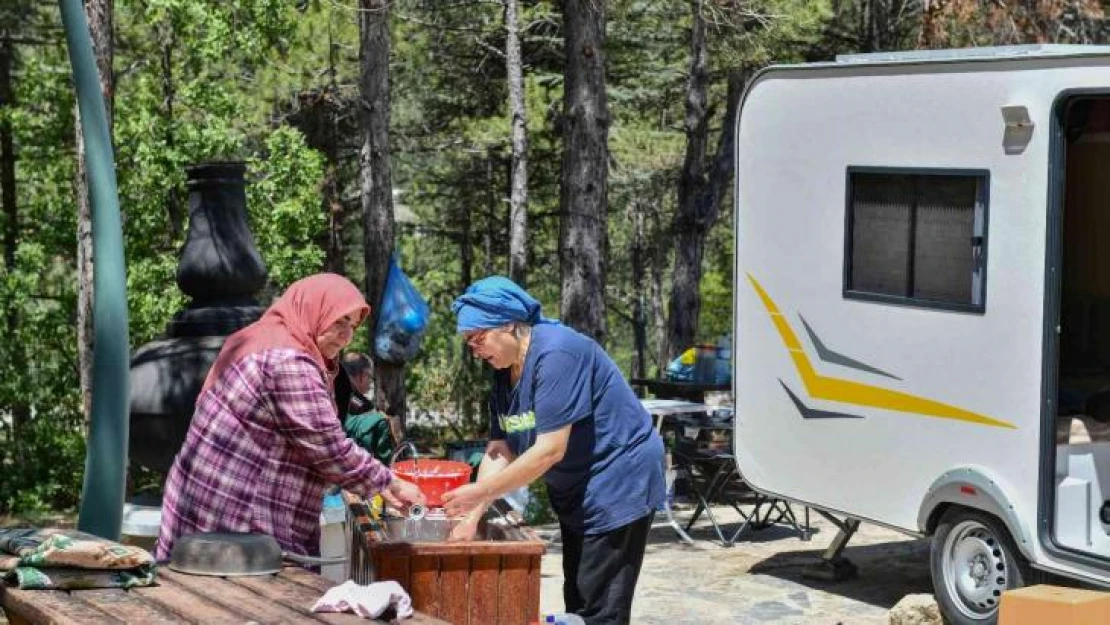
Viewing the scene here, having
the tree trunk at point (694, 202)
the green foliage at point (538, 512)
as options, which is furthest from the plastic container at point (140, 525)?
the tree trunk at point (694, 202)

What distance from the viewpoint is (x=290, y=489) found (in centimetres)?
421

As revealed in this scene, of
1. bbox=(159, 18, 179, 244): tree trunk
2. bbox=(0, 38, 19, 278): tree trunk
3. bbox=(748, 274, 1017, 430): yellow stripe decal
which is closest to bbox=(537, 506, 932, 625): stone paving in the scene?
bbox=(748, 274, 1017, 430): yellow stripe decal

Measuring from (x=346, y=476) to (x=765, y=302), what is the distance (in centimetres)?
459

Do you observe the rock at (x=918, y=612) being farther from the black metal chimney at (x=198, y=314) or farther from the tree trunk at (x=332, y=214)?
the tree trunk at (x=332, y=214)

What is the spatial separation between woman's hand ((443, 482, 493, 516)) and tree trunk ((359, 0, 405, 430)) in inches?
392

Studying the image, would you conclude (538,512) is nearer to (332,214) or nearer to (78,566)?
(78,566)

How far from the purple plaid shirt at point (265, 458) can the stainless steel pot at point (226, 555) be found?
21cm

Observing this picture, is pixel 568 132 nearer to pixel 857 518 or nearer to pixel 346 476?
pixel 857 518

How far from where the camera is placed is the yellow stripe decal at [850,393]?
726cm

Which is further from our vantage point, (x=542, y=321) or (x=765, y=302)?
(x=765, y=302)

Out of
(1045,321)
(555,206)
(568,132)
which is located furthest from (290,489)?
(555,206)

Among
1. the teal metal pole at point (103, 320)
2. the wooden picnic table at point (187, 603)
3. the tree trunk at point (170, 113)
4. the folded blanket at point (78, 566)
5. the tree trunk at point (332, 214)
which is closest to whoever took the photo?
the wooden picnic table at point (187, 603)

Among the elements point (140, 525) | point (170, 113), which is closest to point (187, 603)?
point (140, 525)

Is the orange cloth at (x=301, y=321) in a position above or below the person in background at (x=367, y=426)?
above
